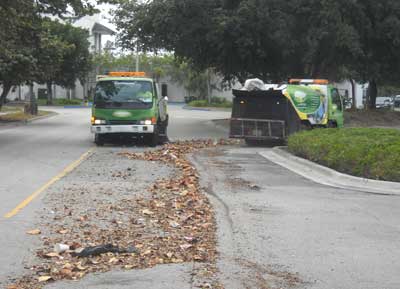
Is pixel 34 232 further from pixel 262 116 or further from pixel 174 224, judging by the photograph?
pixel 262 116

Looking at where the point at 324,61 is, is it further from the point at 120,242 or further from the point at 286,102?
the point at 120,242

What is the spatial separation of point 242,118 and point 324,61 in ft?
37.1

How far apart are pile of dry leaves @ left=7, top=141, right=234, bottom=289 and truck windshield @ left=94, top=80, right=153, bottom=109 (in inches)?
386

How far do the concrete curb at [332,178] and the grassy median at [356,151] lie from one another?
0.24m

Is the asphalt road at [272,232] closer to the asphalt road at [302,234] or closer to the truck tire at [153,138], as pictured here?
the asphalt road at [302,234]

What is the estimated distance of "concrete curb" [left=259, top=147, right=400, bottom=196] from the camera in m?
12.4

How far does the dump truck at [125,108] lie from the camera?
68.9 feet

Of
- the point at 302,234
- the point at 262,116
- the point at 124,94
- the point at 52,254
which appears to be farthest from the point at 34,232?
the point at 262,116

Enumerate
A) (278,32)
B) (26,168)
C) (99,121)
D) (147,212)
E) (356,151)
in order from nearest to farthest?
1. (147,212)
2. (356,151)
3. (26,168)
4. (99,121)
5. (278,32)

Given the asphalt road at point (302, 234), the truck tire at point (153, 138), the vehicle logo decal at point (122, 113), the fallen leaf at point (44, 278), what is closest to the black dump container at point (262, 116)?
the truck tire at point (153, 138)

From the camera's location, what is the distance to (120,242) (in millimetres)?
7781

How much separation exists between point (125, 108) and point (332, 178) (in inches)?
360

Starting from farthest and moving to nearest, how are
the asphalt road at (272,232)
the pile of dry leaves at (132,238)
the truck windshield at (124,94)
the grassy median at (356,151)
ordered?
1. the truck windshield at (124,94)
2. the grassy median at (356,151)
3. the pile of dry leaves at (132,238)
4. the asphalt road at (272,232)

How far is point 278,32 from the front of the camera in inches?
1072
